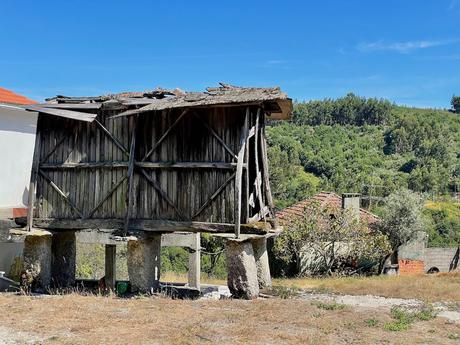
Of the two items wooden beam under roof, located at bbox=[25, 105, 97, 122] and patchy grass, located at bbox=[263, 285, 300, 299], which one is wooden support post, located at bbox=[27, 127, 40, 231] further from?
patchy grass, located at bbox=[263, 285, 300, 299]

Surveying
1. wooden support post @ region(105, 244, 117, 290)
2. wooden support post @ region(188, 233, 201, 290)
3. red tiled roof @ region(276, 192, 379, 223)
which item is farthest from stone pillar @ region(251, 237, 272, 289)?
red tiled roof @ region(276, 192, 379, 223)

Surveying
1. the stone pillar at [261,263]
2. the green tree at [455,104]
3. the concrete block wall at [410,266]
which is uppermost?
the green tree at [455,104]

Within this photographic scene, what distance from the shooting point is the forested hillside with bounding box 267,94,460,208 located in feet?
193

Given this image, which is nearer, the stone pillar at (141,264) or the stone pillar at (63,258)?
the stone pillar at (141,264)

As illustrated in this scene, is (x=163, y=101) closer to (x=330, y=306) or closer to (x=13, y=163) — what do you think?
(x=330, y=306)

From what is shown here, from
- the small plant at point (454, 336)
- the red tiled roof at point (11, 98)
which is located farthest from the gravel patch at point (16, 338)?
the red tiled roof at point (11, 98)

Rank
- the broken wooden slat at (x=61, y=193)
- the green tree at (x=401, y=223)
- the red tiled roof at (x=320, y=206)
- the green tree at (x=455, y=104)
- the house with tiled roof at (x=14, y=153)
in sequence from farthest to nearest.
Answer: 1. the green tree at (x=455, y=104)
2. the green tree at (x=401, y=223)
3. the red tiled roof at (x=320, y=206)
4. the house with tiled roof at (x=14, y=153)
5. the broken wooden slat at (x=61, y=193)

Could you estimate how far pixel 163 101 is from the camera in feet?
43.6

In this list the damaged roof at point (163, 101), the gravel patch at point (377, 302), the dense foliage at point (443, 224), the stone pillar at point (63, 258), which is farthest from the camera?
the dense foliage at point (443, 224)

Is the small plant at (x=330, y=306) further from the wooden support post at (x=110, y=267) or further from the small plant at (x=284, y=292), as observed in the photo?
the wooden support post at (x=110, y=267)

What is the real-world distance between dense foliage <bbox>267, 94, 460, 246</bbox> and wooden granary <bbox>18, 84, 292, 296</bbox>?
31.2m

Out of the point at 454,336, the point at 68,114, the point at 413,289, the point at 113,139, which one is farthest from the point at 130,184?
the point at 413,289

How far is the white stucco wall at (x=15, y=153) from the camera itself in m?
17.5

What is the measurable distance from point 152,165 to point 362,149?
73036 millimetres
